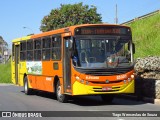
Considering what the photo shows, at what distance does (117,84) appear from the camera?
1684cm

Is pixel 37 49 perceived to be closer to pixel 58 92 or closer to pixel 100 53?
pixel 58 92

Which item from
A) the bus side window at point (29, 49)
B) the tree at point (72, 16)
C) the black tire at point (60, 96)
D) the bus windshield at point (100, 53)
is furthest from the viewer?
the tree at point (72, 16)

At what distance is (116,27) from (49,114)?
203 inches

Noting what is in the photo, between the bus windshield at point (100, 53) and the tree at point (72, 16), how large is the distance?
6056 cm

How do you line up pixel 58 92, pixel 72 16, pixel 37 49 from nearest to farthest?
pixel 58 92
pixel 37 49
pixel 72 16

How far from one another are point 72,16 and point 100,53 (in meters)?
63.3

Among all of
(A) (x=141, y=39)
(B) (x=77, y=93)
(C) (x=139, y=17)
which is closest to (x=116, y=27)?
(B) (x=77, y=93)

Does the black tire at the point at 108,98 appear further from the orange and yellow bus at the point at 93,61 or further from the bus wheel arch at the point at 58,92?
the bus wheel arch at the point at 58,92

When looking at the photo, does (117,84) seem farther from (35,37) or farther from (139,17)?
(139,17)

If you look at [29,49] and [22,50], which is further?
[22,50]

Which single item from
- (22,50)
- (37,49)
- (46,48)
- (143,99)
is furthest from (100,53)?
(22,50)

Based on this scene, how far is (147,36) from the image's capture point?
39.2m

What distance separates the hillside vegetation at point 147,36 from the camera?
33550mm

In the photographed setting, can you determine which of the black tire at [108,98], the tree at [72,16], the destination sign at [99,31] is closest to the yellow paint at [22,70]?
the black tire at [108,98]
